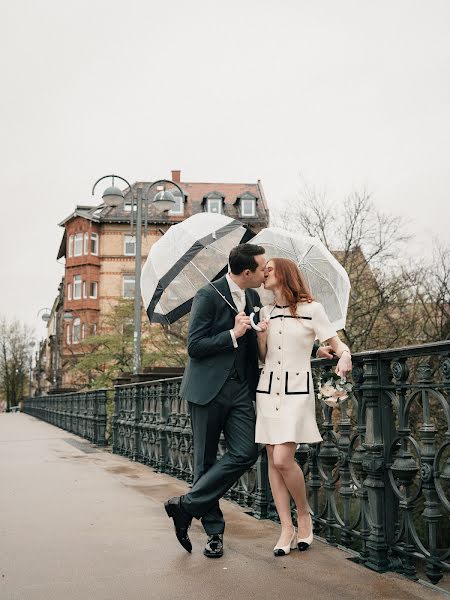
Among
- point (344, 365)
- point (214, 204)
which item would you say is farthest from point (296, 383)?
point (214, 204)

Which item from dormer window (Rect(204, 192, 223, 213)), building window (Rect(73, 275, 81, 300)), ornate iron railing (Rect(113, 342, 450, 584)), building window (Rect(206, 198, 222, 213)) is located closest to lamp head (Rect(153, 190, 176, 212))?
ornate iron railing (Rect(113, 342, 450, 584))

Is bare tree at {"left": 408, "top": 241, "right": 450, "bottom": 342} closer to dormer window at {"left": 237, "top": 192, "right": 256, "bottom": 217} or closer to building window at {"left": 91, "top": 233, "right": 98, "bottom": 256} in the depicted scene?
dormer window at {"left": 237, "top": 192, "right": 256, "bottom": 217}

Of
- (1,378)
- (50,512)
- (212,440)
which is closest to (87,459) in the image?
(50,512)

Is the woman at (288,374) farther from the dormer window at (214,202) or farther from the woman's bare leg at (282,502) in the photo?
the dormer window at (214,202)

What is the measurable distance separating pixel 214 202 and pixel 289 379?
53972mm

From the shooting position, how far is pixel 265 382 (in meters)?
4.67

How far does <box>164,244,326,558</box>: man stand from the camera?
4.64m

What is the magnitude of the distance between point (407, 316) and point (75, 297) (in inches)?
1435

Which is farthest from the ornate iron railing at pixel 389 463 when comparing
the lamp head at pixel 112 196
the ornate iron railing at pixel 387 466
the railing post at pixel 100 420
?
the lamp head at pixel 112 196

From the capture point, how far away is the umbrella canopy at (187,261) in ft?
19.7

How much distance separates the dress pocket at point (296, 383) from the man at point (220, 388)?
353mm

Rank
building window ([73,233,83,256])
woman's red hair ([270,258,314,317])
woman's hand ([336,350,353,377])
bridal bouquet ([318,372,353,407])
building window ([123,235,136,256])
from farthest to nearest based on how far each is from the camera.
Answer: building window ([73,233,83,256]), building window ([123,235,136,256]), woman's red hair ([270,258,314,317]), bridal bouquet ([318,372,353,407]), woman's hand ([336,350,353,377])

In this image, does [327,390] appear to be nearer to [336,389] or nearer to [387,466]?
[336,389]

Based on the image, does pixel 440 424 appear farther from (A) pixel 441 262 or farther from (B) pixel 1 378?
(B) pixel 1 378
